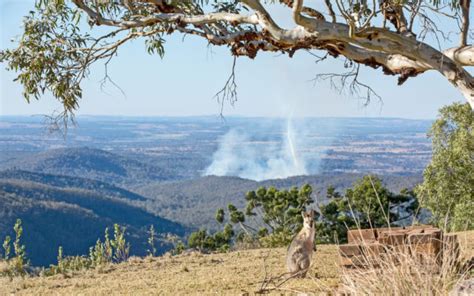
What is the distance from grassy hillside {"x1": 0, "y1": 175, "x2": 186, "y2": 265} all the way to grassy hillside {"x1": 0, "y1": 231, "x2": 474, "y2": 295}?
59462mm

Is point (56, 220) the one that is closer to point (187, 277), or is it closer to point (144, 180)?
point (187, 277)

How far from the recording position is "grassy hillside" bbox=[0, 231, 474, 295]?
345 inches

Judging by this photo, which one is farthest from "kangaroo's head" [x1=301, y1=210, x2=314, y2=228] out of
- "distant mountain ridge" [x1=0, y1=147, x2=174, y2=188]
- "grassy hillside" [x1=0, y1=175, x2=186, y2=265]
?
"distant mountain ridge" [x1=0, y1=147, x2=174, y2=188]

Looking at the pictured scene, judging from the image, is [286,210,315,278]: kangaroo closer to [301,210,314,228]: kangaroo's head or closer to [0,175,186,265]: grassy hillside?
[301,210,314,228]: kangaroo's head

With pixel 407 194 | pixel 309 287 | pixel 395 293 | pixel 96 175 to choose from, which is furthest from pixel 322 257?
pixel 96 175

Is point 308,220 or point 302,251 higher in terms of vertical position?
point 308,220

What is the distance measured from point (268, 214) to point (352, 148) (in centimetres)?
14142

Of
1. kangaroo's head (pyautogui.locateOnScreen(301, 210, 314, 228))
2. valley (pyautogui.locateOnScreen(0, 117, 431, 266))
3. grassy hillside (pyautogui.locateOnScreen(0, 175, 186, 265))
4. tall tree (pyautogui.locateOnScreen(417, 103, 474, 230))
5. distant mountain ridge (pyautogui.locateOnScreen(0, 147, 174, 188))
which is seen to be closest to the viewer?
kangaroo's head (pyautogui.locateOnScreen(301, 210, 314, 228))

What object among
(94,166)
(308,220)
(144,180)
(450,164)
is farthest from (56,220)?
(144,180)

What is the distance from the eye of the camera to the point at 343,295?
607 centimetres

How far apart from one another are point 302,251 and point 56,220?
250 ft

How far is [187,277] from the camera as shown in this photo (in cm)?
997

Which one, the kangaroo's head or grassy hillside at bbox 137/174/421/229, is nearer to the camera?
the kangaroo's head

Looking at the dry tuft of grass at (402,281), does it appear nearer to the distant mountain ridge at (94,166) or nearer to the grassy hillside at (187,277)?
the grassy hillside at (187,277)
